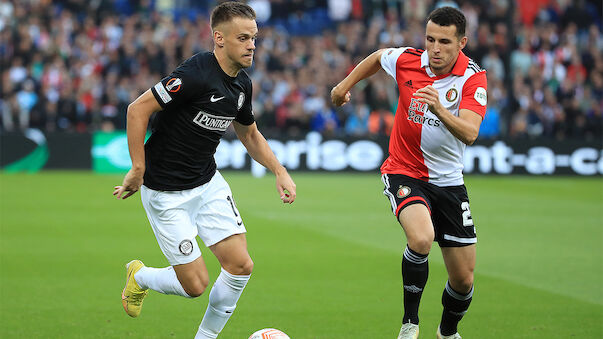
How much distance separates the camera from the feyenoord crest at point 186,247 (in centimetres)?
584

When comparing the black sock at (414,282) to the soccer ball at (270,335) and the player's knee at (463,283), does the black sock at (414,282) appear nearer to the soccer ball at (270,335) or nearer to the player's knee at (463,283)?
the player's knee at (463,283)

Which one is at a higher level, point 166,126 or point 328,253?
point 166,126

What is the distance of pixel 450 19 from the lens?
6.05 meters

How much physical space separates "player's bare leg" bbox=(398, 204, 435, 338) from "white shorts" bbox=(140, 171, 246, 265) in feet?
4.09

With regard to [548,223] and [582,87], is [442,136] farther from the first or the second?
[582,87]

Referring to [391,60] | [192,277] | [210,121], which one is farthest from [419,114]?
[192,277]

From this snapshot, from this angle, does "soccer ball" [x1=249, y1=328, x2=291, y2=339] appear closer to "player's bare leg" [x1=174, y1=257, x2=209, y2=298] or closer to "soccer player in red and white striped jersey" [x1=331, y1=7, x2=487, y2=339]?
"player's bare leg" [x1=174, y1=257, x2=209, y2=298]

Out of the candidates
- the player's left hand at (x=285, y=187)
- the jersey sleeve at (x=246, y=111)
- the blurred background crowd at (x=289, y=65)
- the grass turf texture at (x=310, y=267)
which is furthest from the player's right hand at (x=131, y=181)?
the blurred background crowd at (x=289, y=65)

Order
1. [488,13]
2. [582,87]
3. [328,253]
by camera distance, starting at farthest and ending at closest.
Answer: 1. [488,13]
2. [582,87]
3. [328,253]

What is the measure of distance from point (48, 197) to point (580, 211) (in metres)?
10.2

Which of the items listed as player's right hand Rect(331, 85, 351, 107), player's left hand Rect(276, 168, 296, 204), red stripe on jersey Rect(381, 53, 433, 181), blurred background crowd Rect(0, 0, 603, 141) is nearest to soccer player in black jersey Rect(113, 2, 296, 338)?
player's left hand Rect(276, 168, 296, 204)

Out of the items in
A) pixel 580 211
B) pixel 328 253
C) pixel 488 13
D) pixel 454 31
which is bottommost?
pixel 580 211

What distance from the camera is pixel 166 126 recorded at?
5.90 m

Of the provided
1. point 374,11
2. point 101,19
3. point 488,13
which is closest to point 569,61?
point 488,13
